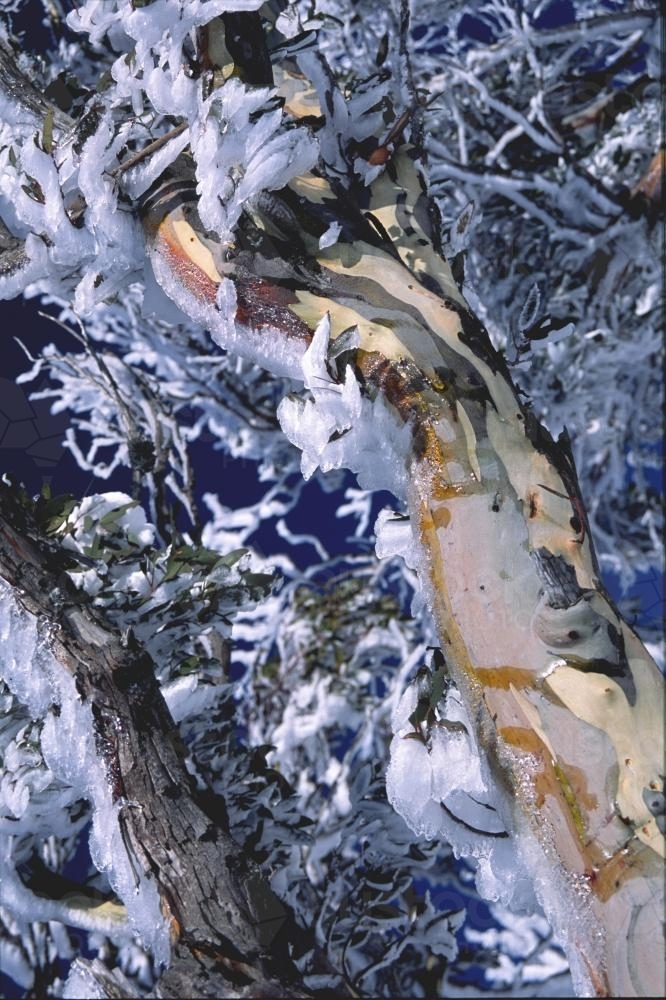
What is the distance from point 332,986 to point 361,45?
3.01m

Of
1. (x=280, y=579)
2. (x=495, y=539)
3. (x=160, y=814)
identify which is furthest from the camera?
(x=280, y=579)

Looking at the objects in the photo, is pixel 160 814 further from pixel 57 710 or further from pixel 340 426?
pixel 340 426

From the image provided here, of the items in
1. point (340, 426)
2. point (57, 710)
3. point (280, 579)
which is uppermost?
point (340, 426)

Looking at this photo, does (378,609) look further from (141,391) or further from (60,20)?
(60,20)

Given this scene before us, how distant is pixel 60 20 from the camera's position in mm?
2221

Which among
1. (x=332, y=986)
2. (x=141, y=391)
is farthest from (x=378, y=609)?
(x=332, y=986)

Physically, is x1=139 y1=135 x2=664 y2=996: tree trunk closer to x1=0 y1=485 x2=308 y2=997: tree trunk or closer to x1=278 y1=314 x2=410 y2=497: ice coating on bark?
x1=278 y1=314 x2=410 y2=497: ice coating on bark

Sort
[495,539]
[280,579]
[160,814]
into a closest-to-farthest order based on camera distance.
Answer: [495,539]
[160,814]
[280,579]

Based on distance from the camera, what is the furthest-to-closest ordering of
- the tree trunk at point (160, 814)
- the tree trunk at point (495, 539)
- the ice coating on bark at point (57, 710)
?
the ice coating on bark at point (57, 710) < the tree trunk at point (160, 814) < the tree trunk at point (495, 539)

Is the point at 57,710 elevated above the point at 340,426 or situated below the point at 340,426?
below

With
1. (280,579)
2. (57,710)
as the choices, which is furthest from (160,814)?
(280,579)

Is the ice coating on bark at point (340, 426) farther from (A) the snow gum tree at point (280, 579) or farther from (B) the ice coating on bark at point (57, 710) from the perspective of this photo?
(B) the ice coating on bark at point (57, 710)

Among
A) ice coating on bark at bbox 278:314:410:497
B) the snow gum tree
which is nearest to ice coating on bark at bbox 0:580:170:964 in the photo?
the snow gum tree

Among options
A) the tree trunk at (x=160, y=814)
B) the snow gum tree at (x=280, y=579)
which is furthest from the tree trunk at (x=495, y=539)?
the tree trunk at (x=160, y=814)
